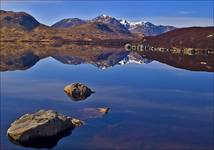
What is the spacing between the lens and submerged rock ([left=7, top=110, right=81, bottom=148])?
22.7 metres

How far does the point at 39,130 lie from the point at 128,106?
1220cm

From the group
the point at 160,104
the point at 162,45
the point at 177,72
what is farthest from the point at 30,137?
the point at 162,45

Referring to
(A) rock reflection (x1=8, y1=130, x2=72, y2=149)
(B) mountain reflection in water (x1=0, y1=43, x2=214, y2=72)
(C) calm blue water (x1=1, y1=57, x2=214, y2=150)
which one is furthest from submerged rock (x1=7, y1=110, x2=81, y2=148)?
(B) mountain reflection in water (x1=0, y1=43, x2=214, y2=72)

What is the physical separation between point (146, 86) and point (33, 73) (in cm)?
1738

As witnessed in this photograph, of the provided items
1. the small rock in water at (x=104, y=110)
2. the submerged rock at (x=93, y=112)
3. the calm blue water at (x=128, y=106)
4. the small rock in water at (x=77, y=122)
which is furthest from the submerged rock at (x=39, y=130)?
the small rock in water at (x=104, y=110)

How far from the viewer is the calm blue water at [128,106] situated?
2370 cm

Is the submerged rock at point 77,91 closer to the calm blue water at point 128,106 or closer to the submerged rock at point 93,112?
the calm blue water at point 128,106

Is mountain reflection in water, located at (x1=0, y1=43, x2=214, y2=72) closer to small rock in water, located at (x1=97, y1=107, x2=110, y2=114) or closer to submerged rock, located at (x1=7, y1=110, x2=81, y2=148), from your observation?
small rock in water, located at (x1=97, y1=107, x2=110, y2=114)

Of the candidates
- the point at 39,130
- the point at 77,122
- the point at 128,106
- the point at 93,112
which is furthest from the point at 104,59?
the point at 39,130

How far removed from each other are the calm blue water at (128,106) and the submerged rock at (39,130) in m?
0.58

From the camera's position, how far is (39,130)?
75.7ft

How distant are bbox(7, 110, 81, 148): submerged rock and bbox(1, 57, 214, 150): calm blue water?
58cm

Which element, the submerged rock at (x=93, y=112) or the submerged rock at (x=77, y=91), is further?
the submerged rock at (x=77, y=91)

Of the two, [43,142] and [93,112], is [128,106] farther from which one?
[43,142]
